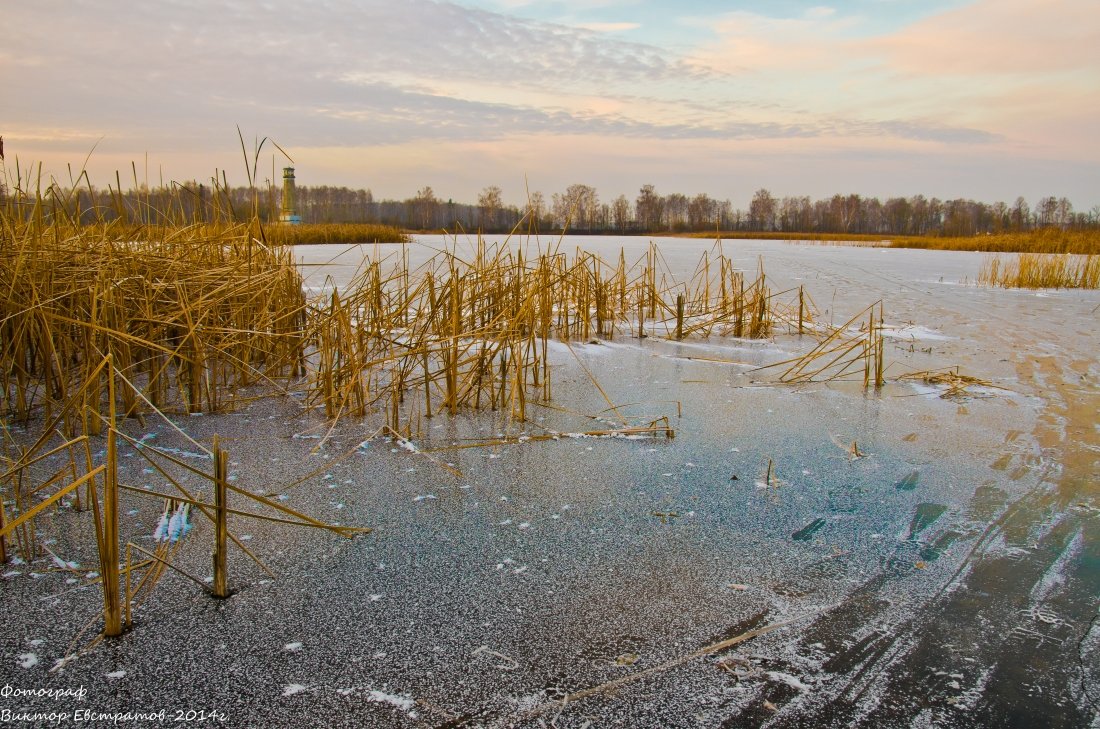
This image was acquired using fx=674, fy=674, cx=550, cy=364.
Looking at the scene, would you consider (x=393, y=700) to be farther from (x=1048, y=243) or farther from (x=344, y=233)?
(x=1048, y=243)

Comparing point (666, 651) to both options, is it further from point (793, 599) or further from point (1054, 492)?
point (1054, 492)

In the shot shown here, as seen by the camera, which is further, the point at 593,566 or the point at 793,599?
the point at 593,566

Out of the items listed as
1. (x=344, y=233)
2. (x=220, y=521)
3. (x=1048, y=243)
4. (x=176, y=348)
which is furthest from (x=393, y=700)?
(x=1048, y=243)

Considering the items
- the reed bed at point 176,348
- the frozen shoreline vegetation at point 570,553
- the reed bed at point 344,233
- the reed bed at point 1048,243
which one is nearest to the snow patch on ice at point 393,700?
the frozen shoreline vegetation at point 570,553

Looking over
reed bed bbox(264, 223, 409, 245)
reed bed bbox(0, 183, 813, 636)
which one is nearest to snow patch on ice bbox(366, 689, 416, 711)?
reed bed bbox(0, 183, 813, 636)

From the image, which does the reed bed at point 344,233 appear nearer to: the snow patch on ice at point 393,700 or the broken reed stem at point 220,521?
the broken reed stem at point 220,521

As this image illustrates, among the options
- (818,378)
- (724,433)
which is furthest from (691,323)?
(724,433)

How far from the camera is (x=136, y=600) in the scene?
1256 mm

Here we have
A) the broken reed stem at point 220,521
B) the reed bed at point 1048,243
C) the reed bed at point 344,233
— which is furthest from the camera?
the reed bed at point 344,233

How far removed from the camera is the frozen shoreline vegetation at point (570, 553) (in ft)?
3.47

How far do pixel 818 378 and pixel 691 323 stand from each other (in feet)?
5.99

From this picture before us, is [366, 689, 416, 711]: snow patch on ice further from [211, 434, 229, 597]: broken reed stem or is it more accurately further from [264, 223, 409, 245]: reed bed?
[264, 223, 409, 245]: reed bed

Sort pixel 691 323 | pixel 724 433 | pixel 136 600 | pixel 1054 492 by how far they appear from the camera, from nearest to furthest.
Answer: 1. pixel 136 600
2. pixel 1054 492
3. pixel 724 433
4. pixel 691 323

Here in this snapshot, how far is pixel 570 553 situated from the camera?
4.96 feet
